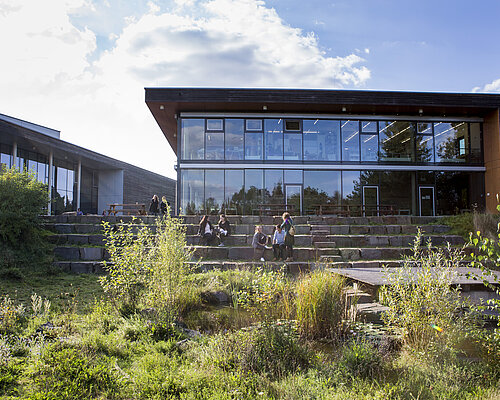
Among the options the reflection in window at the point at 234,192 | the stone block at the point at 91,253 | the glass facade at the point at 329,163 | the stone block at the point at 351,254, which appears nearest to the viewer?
the stone block at the point at 91,253

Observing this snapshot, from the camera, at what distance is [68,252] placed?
11500 millimetres

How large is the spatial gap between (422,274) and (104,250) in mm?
9912

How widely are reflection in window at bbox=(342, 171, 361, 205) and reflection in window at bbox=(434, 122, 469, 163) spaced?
503 cm

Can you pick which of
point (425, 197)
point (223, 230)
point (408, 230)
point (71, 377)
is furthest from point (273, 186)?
point (71, 377)

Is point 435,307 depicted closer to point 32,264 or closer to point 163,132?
point 32,264

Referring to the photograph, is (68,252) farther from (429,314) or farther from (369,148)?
(369,148)

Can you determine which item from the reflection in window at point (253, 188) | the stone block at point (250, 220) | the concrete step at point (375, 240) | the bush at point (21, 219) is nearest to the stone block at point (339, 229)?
the concrete step at point (375, 240)

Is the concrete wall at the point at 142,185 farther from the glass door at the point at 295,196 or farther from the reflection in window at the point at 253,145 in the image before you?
the glass door at the point at 295,196

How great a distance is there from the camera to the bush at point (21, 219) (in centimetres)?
1050

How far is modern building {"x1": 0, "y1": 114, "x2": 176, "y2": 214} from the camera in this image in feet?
70.4

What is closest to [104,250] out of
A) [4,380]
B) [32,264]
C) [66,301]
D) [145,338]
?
[32,264]

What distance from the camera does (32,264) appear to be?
1025cm

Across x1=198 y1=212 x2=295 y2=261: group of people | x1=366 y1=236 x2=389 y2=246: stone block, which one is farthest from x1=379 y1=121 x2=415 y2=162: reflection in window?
x1=198 y1=212 x2=295 y2=261: group of people

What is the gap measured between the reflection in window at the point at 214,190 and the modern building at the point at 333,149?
0.05 m
